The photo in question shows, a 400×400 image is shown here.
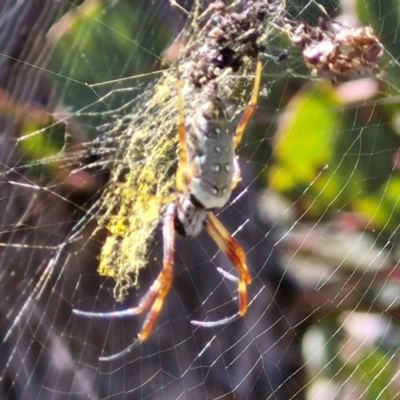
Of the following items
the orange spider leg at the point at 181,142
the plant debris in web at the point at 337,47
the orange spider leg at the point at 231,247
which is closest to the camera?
the orange spider leg at the point at 181,142

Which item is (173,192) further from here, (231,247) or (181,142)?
(181,142)

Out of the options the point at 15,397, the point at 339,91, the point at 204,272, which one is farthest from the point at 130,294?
the point at 339,91

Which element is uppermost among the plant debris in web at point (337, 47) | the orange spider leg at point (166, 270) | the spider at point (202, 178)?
the plant debris in web at point (337, 47)

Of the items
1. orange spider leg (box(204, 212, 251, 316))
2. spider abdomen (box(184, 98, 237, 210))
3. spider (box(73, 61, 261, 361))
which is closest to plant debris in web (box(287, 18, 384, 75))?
spider (box(73, 61, 261, 361))

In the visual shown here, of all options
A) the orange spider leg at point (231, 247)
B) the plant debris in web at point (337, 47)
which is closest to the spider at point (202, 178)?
the orange spider leg at point (231, 247)

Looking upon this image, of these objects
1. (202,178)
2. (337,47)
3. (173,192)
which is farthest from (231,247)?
(337,47)

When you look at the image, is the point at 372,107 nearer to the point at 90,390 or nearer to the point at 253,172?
the point at 253,172

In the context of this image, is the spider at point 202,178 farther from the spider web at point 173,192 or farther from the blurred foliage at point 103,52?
the blurred foliage at point 103,52
